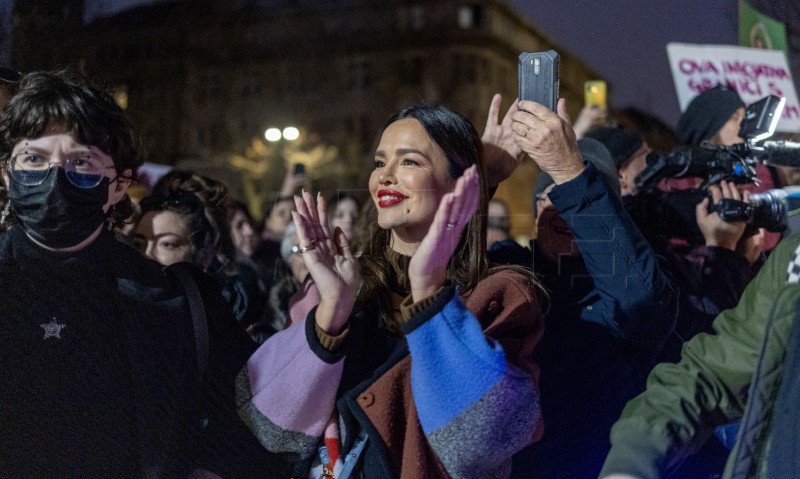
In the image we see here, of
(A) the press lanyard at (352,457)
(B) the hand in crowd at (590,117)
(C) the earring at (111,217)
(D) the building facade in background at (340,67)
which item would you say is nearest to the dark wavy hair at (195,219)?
(C) the earring at (111,217)

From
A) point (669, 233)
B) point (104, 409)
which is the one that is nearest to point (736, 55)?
point (669, 233)

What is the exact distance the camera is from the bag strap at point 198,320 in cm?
235

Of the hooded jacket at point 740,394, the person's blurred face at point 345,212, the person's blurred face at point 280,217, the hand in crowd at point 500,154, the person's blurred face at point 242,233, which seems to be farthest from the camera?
the person's blurred face at point 280,217

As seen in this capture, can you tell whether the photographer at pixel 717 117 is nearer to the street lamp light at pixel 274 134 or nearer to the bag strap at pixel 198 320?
the bag strap at pixel 198 320

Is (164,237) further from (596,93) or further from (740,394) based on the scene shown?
(596,93)

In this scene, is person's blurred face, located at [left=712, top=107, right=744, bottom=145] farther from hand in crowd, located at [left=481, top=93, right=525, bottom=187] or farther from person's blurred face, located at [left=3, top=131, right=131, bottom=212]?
person's blurred face, located at [left=3, top=131, right=131, bottom=212]

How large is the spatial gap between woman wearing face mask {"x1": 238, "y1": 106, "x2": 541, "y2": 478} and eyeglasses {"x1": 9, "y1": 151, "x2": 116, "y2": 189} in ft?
1.78

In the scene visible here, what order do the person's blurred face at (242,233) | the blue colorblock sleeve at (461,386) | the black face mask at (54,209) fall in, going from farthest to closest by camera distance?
the person's blurred face at (242,233), the black face mask at (54,209), the blue colorblock sleeve at (461,386)

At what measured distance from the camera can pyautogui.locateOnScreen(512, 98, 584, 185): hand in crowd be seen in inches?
96.7

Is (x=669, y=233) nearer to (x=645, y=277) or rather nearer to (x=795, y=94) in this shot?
(x=645, y=277)

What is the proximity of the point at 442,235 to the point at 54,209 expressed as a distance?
0.97 m

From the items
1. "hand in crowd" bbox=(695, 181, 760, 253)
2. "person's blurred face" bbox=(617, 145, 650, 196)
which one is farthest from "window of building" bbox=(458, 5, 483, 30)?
"hand in crowd" bbox=(695, 181, 760, 253)

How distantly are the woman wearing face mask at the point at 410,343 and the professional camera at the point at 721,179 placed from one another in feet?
3.00

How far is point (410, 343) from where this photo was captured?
79.1 inches
